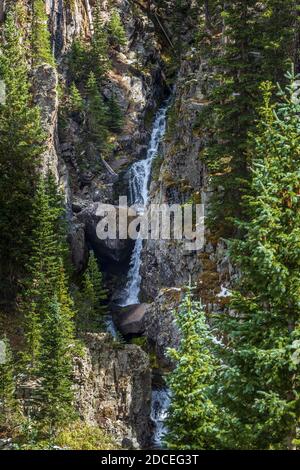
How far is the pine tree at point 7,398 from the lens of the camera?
88.0ft

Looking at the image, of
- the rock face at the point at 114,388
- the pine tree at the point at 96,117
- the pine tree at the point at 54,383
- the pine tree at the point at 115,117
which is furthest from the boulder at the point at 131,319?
the pine tree at the point at 115,117

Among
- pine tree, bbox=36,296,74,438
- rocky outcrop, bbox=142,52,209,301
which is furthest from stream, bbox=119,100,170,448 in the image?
pine tree, bbox=36,296,74,438

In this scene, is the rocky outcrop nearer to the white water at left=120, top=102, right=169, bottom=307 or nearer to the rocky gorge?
the rocky gorge

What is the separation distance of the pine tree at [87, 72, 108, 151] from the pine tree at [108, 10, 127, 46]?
11973mm

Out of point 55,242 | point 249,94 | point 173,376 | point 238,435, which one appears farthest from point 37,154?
point 238,435

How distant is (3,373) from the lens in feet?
88.9

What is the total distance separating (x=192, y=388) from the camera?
1359 cm

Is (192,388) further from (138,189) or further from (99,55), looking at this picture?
(99,55)

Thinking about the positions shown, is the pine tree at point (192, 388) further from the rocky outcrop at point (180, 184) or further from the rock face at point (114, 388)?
the rocky outcrop at point (180, 184)

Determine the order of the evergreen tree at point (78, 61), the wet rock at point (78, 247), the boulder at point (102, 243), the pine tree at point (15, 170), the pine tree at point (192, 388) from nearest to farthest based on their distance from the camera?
the pine tree at point (192, 388)
the pine tree at point (15, 170)
the wet rock at point (78, 247)
the boulder at point (102, 243)
the evergreen tree at point (78, 61)

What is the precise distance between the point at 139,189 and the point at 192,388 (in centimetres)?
4237

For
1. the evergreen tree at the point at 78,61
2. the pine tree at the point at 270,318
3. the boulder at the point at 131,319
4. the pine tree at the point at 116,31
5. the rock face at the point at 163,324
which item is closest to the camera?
the pine tree at the point at 270,318

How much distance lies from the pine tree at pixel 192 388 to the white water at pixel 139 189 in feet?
108
